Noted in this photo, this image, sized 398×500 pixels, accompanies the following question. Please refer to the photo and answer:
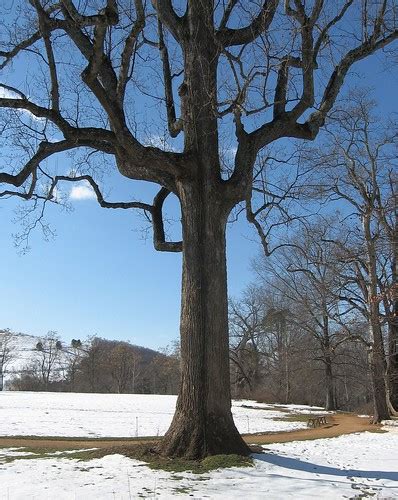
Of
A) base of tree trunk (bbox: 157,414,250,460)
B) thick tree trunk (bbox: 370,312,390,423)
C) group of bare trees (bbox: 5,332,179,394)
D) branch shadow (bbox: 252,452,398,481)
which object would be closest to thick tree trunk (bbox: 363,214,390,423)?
thick tree trunk (bbox: 370,312,390,423)

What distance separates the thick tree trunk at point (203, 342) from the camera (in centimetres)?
820

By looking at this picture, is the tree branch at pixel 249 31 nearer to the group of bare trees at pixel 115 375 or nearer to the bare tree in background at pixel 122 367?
the group of bare trees at pixel 115 375

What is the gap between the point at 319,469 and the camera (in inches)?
306

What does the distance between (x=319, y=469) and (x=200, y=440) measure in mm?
1855

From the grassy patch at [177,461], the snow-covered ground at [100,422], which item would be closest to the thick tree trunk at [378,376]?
the snow-covered ground at [100,422]

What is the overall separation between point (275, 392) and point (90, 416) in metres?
29.6

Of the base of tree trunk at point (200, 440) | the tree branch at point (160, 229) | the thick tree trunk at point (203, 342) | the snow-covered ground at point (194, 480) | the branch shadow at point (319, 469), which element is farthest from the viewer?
the tree branch at point (160, 229)

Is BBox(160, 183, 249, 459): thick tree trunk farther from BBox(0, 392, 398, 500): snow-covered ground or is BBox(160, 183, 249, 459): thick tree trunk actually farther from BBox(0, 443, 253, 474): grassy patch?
BBox(0, 392, 398, 500): snow-covered ground

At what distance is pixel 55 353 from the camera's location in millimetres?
92000

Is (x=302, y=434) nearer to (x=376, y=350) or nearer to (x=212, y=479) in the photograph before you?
(x=376, y=350)

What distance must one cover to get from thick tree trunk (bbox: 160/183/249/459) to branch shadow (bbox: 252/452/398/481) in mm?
477

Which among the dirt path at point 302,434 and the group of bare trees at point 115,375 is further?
the group of bare trees at point 115,375

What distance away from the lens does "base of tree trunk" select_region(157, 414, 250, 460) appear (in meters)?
8.02

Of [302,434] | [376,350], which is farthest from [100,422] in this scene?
[376,350]
